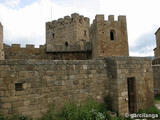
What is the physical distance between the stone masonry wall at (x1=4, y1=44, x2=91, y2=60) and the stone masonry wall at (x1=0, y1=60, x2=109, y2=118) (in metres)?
8.73

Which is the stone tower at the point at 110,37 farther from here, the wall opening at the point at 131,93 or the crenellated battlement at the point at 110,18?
the wall opening at the point at 131,93

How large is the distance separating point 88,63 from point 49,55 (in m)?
9.20

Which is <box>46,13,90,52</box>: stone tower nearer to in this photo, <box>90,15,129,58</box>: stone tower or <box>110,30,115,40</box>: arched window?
<box>110,30,115,40</box>: arched window

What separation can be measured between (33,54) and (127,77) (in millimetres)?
10310

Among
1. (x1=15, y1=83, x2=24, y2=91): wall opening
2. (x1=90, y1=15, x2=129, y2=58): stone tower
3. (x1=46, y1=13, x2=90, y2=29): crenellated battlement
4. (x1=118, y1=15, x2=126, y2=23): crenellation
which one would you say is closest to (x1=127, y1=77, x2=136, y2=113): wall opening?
(x1=15, y1=83, x2=24, y2=91): wall opening

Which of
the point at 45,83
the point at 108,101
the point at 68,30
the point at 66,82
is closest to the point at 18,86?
the point at 45,83

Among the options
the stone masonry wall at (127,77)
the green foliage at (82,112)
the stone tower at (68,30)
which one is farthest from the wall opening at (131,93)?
the stone tower at (68,30)

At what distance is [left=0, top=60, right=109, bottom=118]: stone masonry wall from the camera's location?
489 cm

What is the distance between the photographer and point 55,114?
5.70 meters

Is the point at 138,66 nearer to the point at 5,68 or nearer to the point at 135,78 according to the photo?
the point at 135,78

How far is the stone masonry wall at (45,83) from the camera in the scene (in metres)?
4.89

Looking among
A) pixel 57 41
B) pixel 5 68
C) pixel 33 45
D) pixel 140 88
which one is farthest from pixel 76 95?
pixel 57 41
